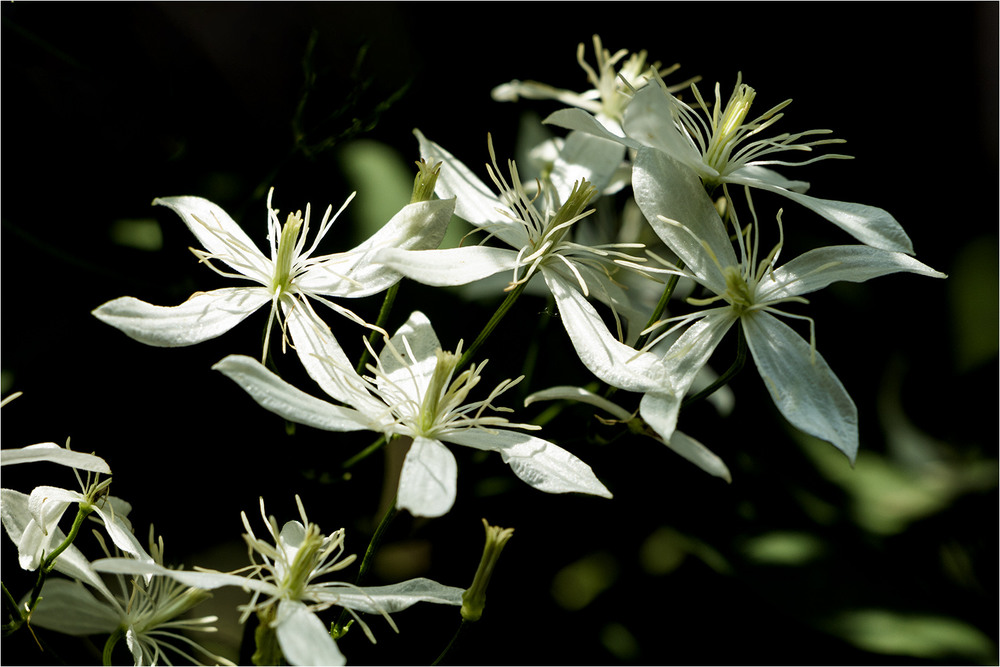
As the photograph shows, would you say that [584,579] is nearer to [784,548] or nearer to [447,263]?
[784,548]

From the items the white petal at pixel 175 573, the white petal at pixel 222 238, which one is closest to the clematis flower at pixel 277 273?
the white petal at pixel 222 238

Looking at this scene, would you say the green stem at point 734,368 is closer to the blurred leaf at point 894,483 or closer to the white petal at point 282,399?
the white petal at point 282,399

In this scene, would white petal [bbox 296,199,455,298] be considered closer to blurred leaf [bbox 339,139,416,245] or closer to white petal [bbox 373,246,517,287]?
white petal [bbox 373,246,517,287]

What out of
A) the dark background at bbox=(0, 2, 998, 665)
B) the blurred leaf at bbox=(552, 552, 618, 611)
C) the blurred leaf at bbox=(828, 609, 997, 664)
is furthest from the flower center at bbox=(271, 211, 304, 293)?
the blurred leaf at bbox=(828, 609, 997, 664)

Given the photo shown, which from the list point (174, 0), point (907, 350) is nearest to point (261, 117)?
point (174, 0)

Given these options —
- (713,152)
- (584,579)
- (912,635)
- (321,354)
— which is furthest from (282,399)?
(912,635)

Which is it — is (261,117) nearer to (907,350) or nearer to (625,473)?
(625,473)
